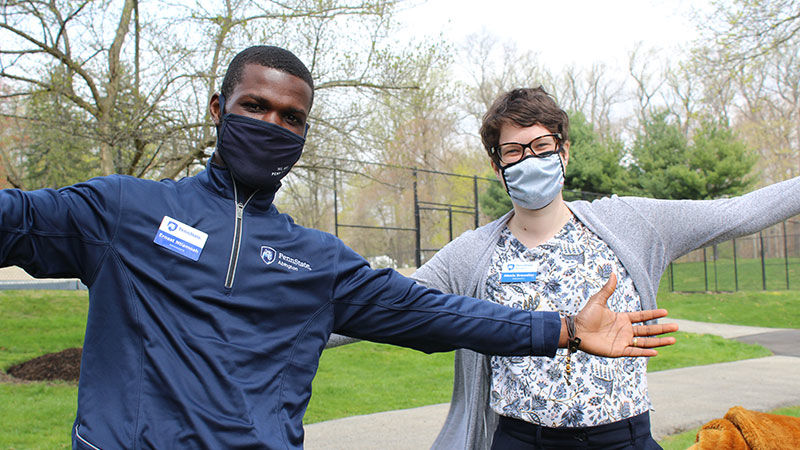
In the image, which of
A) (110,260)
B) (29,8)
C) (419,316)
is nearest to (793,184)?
(419,316)

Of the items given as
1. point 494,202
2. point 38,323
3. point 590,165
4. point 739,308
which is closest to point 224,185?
point 38,323

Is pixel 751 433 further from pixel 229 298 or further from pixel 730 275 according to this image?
pixel 730 275

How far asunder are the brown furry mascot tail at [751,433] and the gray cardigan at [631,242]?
2.08ft

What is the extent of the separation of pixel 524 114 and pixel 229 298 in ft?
5.11

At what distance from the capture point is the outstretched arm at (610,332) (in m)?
2.10

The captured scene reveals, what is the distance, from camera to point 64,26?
25.7 feet

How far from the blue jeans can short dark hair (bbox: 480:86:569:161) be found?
117 cm

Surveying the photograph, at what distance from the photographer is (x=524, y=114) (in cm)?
272

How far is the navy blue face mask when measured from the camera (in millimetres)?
1956

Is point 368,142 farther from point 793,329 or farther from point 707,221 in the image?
point 793,329

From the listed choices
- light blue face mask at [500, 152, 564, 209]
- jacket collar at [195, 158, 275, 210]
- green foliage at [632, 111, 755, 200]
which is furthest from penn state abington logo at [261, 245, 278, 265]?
green foliage at [632, 111, 755, 200]

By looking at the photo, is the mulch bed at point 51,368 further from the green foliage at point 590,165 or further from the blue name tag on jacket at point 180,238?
the green foliage at point 590,165

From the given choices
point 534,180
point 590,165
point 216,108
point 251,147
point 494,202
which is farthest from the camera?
point 590,165

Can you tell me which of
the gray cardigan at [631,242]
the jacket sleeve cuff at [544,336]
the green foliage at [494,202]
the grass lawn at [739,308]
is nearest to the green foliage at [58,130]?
the gray cardigan at [631,242]
